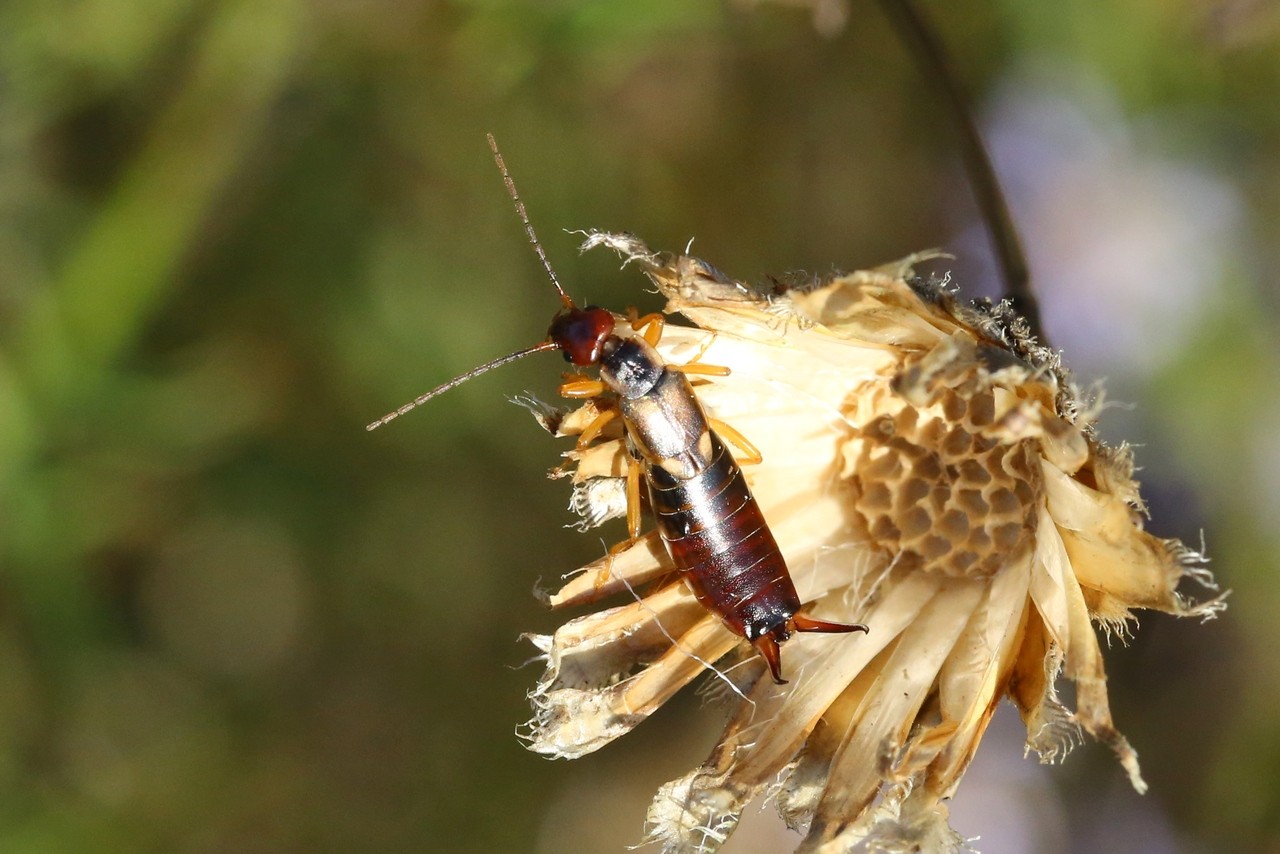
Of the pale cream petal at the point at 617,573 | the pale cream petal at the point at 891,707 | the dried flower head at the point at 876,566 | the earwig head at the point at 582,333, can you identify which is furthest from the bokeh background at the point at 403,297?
the pale cream petal at the point at 891,707

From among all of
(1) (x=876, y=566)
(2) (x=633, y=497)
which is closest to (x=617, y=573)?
(2) (x=633, y=497)

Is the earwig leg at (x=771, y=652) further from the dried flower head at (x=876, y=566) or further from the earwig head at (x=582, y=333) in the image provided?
the earwig head at (x=582, y=333)

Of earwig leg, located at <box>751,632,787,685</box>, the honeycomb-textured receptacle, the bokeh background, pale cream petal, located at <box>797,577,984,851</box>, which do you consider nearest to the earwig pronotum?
earwig leg, located at <box>751,632,787,685</box>

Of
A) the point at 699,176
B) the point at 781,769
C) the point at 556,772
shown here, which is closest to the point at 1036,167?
the point at 699,176

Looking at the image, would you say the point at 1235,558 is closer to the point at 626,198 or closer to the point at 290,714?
the point at 626,198

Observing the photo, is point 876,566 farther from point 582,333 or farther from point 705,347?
point 582,333
